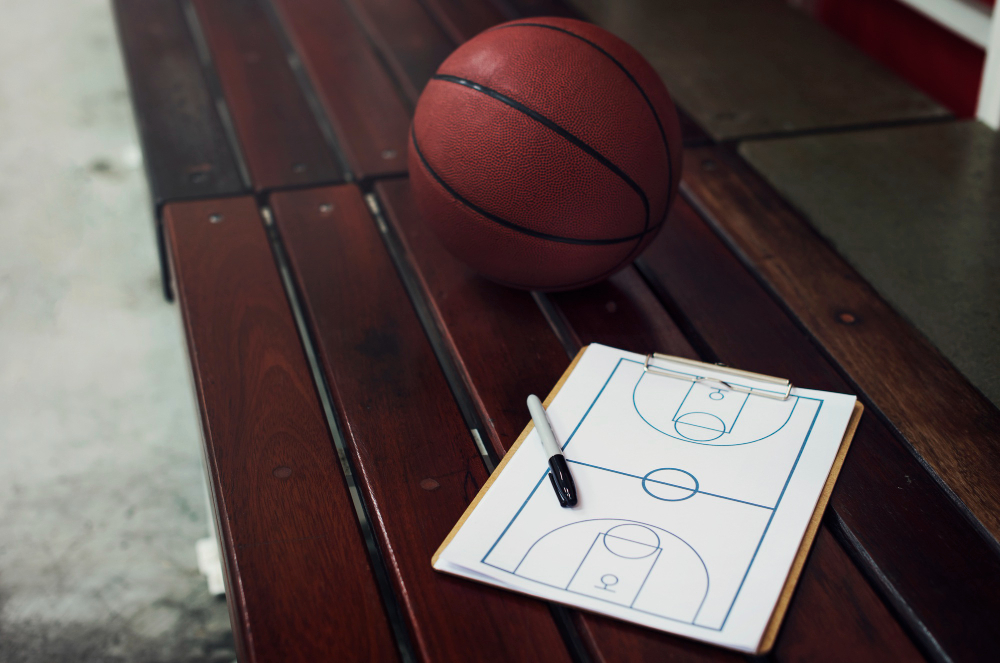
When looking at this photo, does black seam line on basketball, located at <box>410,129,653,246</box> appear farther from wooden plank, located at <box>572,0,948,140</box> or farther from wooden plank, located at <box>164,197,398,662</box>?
wooden plank, located at <box>572,0,948,140</box>

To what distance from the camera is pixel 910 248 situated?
1.27m

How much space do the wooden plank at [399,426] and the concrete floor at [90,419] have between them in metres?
0.52

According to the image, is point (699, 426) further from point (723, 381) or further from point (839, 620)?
point (839, 620)

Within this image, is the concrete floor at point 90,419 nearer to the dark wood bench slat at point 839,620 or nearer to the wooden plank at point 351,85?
the wooden plank at point 351,85

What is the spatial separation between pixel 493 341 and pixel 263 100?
2.75 feet

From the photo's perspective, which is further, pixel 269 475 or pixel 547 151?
pixel 547 151

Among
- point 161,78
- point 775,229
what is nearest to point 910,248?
point 775,229

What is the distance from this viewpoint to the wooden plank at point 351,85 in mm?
1475

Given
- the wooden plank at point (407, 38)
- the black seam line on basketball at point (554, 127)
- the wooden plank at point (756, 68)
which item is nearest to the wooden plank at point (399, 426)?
the black seam line on basketball at point (554, 127)

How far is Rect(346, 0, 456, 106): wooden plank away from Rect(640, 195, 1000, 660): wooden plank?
73 cm

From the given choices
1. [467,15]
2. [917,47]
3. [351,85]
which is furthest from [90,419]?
[917,47]

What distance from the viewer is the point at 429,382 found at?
996mm

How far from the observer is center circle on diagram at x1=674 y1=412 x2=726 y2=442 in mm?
894

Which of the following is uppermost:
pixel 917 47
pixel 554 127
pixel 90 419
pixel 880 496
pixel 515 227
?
pixel 554 127
